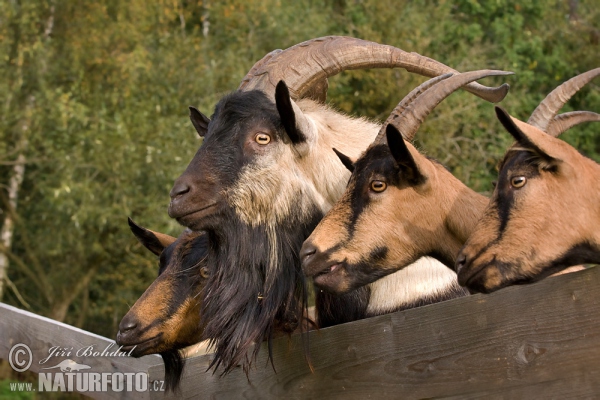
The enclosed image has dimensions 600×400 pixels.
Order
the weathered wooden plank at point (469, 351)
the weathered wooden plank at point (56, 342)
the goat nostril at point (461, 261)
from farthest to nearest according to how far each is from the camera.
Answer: the weathered wooden plank at point (56, 342) < the goat nostril at point (461, 261) < the weathered wooden plank at point (469, 351)

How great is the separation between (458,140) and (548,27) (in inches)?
163

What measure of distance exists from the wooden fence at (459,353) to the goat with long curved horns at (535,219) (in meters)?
0.12

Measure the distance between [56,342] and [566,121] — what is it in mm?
3056

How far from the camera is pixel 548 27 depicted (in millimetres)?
15430

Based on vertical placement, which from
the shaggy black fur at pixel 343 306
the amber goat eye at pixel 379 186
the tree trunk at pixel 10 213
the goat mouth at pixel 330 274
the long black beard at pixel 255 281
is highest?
the amber goat eye at pixel 379 186

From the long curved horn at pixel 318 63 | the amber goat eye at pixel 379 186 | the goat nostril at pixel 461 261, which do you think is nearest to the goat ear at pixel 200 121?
the long curved horn at pixel 318 63

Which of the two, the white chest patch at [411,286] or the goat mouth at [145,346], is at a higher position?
the white chest patch at [411,286]

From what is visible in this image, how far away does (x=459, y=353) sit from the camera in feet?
8.67

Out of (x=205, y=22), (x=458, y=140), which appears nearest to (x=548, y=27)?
(x=458, y=140)

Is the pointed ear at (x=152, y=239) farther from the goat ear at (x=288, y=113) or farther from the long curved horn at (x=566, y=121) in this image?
the long curved horn at (x=566, y=121)

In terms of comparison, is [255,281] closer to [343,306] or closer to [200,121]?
[343,306]

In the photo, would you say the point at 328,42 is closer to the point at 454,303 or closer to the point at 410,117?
the point at 410,117

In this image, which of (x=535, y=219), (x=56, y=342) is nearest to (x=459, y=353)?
(x=535, y=219)

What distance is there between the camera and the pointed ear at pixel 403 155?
3.15 meters
